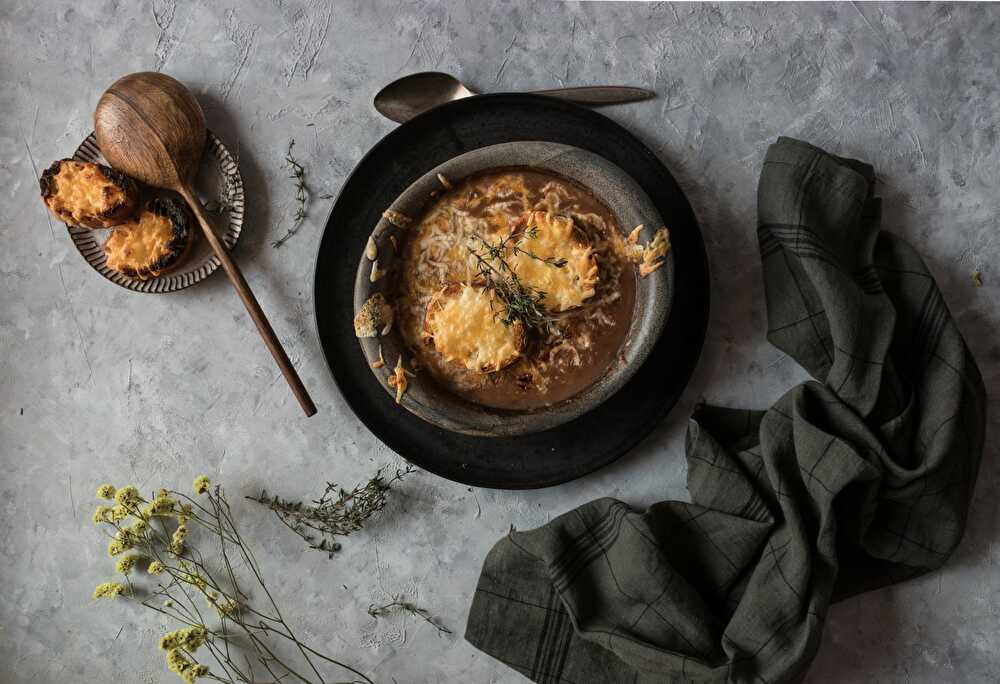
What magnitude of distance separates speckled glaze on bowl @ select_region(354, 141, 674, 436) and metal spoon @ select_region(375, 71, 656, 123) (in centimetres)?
35

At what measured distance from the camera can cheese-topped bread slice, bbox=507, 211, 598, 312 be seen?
207 centimetres

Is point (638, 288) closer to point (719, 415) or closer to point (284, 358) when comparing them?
point (719, 415)

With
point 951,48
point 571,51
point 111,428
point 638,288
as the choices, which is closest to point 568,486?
point 638,288

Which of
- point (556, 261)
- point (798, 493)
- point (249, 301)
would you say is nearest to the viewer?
point (556, 261)

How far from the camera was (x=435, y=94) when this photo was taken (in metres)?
2.39

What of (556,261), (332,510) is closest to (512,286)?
(556,261)

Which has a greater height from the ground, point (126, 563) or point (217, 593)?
point (126, 563)

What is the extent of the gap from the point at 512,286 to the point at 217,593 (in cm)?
145

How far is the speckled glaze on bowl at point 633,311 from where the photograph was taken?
2068 mm

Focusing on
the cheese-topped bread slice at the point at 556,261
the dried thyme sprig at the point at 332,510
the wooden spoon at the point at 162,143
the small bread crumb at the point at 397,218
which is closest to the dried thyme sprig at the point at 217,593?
the dried thyme sprig at the point at 332,510

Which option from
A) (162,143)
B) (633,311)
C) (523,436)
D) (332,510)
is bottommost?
(332,510)

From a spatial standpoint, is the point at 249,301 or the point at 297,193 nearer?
the point at 249,301

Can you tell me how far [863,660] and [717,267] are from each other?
1300 millimetres

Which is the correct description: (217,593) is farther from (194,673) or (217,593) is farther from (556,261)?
(556,261)
